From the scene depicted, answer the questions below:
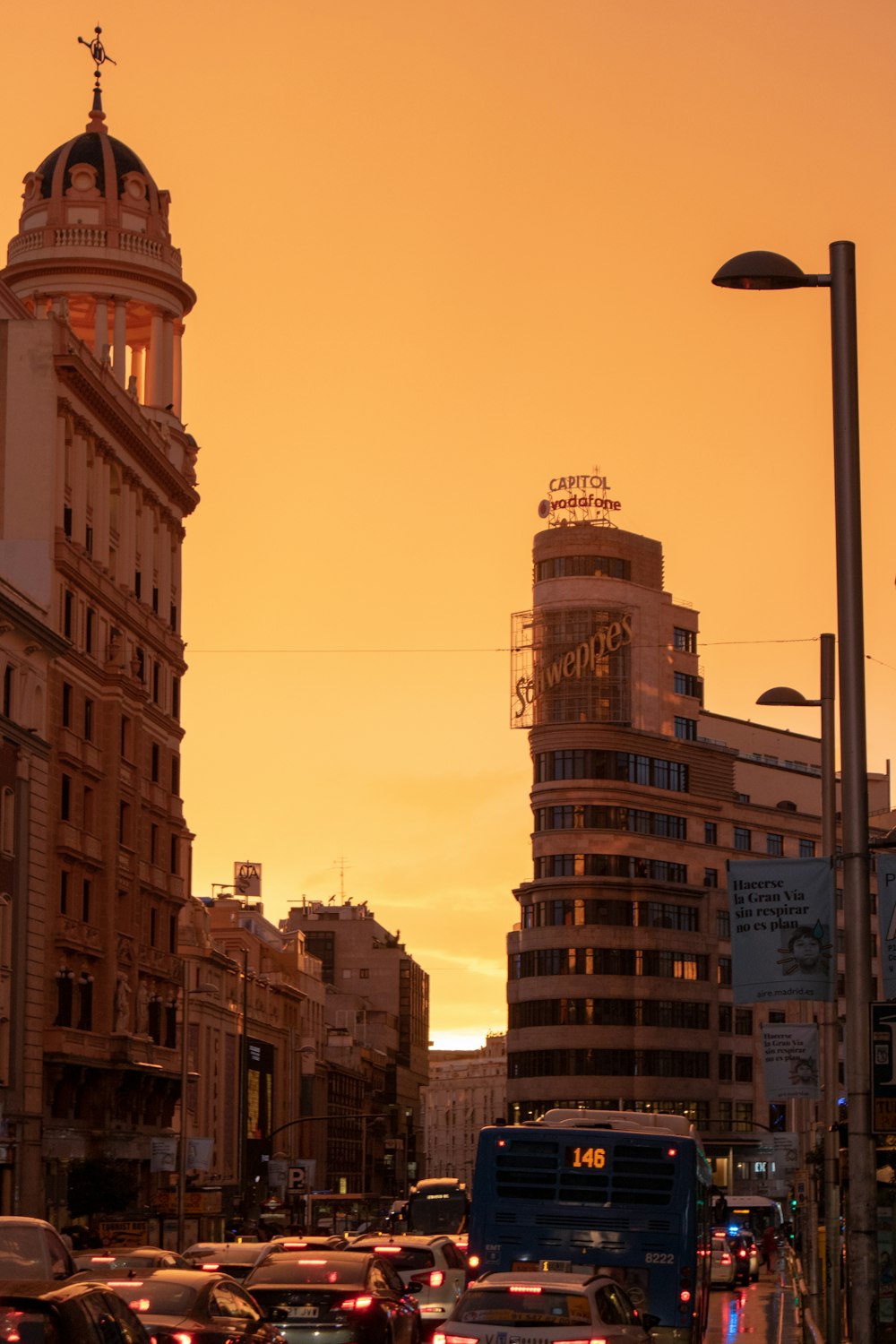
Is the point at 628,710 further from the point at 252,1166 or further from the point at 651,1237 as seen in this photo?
the point at 651,1237

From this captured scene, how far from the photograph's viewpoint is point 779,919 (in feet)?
70.0

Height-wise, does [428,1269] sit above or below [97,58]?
below

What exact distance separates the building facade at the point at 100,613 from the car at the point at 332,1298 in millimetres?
37801

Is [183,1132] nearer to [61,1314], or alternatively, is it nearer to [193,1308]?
[193,1308]

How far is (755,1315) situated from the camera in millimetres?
48719

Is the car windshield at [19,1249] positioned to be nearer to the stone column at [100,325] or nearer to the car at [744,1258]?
the car at [744,1258]

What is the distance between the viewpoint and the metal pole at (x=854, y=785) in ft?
57.6

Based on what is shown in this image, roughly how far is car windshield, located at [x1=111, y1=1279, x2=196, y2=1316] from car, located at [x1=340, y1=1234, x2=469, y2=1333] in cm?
1432

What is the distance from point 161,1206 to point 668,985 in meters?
51.1

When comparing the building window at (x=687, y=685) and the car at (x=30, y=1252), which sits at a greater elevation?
the building window at (x=687, y=685)

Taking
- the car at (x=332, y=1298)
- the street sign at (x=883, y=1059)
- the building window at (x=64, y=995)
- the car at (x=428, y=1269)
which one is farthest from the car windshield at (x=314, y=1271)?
the building window at (x=64, y=995)

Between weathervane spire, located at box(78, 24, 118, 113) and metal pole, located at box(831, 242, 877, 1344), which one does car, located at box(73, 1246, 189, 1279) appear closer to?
metal pole, located at box(831, 242, 877, 1344)

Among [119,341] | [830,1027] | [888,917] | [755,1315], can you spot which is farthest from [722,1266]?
[119,341]

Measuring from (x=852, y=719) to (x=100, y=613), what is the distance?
58319mm
